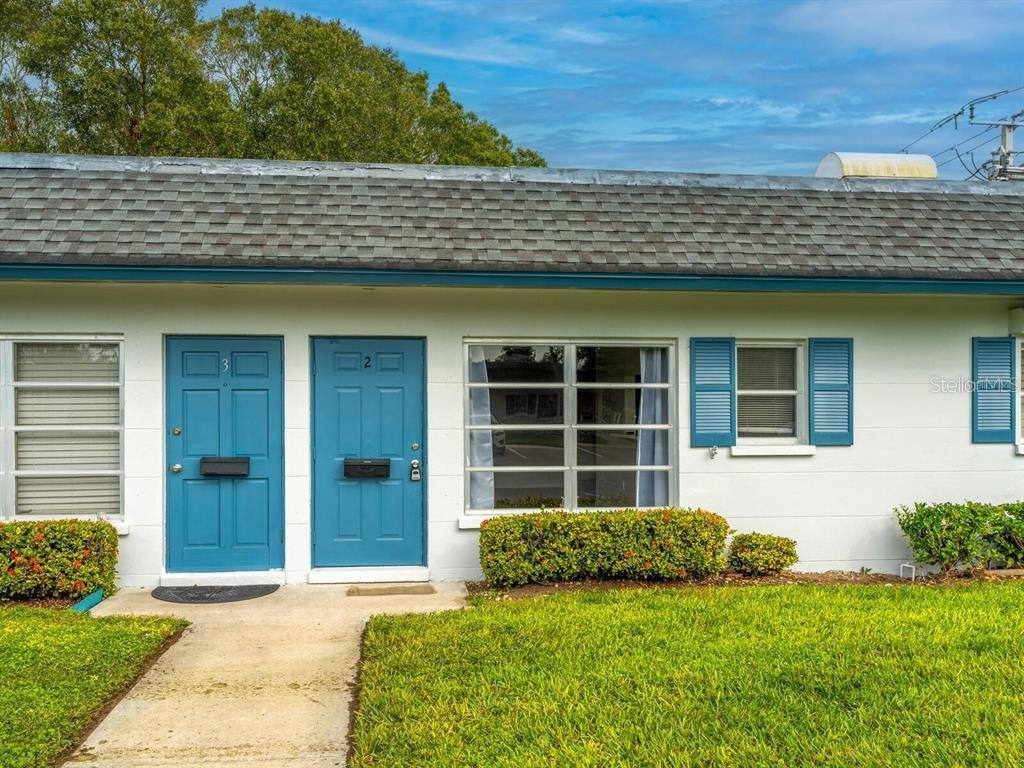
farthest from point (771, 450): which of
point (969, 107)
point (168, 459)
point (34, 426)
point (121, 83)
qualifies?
point (121, 83)

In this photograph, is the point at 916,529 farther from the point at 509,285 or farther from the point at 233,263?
the point at 233,263

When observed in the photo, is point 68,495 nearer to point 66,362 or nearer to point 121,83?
point 66,362

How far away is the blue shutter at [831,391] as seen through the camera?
8.09 metres

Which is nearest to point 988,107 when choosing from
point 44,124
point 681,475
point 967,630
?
point 681,475

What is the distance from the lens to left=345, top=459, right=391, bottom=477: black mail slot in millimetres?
7617

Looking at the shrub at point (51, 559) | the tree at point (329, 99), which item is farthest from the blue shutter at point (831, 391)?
the tree at point (329, 99)

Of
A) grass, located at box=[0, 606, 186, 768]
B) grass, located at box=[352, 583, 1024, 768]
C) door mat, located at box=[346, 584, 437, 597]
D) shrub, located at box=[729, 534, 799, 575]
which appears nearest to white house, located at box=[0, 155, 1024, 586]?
door mat, located at box=[346, 584, 437, 597]

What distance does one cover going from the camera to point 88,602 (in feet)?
22.1

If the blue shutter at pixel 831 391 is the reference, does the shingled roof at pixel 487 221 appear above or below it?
above

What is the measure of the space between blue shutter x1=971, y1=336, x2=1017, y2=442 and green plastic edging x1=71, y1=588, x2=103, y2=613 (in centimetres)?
822

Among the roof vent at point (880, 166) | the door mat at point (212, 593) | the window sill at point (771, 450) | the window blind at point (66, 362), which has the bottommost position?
the door mat at point (212, 593)

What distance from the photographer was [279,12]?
2466 cm

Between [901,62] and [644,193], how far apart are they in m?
12.2

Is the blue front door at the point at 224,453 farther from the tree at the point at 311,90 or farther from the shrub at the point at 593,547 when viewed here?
the tree at the point at 311,90
